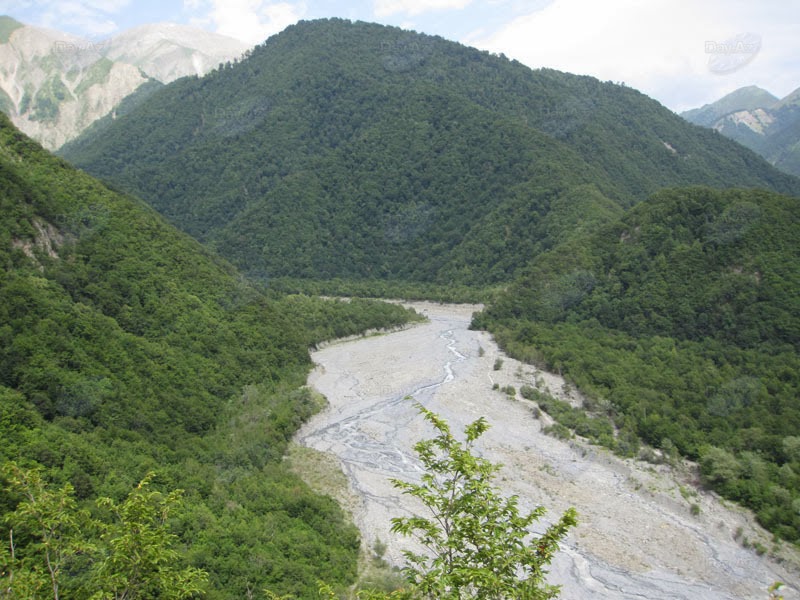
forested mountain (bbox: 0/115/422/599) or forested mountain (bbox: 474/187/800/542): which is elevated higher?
forested mountain (bbox: 474/187/800/542)

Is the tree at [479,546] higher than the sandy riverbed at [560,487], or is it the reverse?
the tree at [479,546]

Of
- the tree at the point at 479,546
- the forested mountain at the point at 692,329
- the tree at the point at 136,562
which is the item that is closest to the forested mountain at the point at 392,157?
the forested mountain at the point at 692,329

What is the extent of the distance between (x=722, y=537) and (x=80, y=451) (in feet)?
98.4

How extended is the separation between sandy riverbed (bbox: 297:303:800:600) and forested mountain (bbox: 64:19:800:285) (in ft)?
154

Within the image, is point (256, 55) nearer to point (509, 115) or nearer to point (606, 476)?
point (509, 115)

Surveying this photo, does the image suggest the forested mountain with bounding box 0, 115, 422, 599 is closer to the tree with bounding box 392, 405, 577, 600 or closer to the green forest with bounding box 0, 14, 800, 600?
the green forest with bounding box 0, 14, 800, 600

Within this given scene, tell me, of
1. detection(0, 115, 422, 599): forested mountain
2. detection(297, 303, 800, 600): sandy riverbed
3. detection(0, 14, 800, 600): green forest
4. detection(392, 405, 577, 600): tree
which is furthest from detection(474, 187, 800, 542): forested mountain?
detection(392, 405, 577, 600): tree

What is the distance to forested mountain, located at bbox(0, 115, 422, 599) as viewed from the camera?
78.7 feet

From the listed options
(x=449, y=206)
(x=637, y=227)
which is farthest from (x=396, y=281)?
Answer: (x=637, y=227)

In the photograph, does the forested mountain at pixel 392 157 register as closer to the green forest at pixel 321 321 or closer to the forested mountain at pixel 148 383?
the green forest at pixel 321 321

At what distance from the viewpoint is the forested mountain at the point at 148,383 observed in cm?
2400

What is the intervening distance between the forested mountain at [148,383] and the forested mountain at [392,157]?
57.6m

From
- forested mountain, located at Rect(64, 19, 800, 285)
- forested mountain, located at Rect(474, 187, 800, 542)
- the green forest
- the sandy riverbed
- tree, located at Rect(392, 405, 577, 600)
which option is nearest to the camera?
tree, located at Rect(392, 405, 577, 600)

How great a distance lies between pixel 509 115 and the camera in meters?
140
